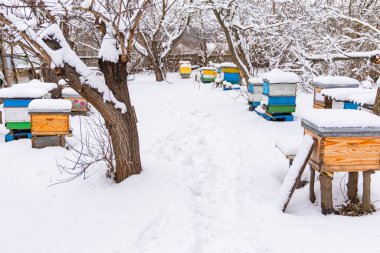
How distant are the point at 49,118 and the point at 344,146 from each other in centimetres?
579

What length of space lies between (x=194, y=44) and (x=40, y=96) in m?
31.0

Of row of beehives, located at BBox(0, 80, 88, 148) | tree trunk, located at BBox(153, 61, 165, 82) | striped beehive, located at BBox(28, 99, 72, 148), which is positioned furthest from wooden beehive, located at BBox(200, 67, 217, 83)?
striped beehive, located at BBox(28, 99, 72, 148)

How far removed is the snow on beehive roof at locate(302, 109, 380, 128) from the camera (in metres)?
3.77

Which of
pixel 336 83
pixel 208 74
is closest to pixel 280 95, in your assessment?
pixel 336 83

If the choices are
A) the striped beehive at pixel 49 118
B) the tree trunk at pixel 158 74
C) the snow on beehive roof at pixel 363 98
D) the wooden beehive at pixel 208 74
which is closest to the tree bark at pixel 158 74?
the tree trunk at pixel 158 74

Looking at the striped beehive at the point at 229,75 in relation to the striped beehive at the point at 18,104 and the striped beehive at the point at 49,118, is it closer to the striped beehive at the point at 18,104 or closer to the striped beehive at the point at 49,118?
the striped beehive at the point at 18,104

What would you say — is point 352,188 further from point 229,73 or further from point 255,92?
point 229,73

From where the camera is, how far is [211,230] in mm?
3705

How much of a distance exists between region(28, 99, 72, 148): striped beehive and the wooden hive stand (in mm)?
5130

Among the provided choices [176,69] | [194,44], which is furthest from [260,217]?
[194,44]

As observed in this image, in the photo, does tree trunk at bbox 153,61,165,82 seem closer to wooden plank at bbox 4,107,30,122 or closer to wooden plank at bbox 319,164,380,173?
wooden plank at bbox 4,107,30,122

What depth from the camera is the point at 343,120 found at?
12.5 ft

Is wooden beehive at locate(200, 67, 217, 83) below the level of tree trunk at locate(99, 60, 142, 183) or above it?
above

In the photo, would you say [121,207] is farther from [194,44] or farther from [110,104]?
[194,44]
